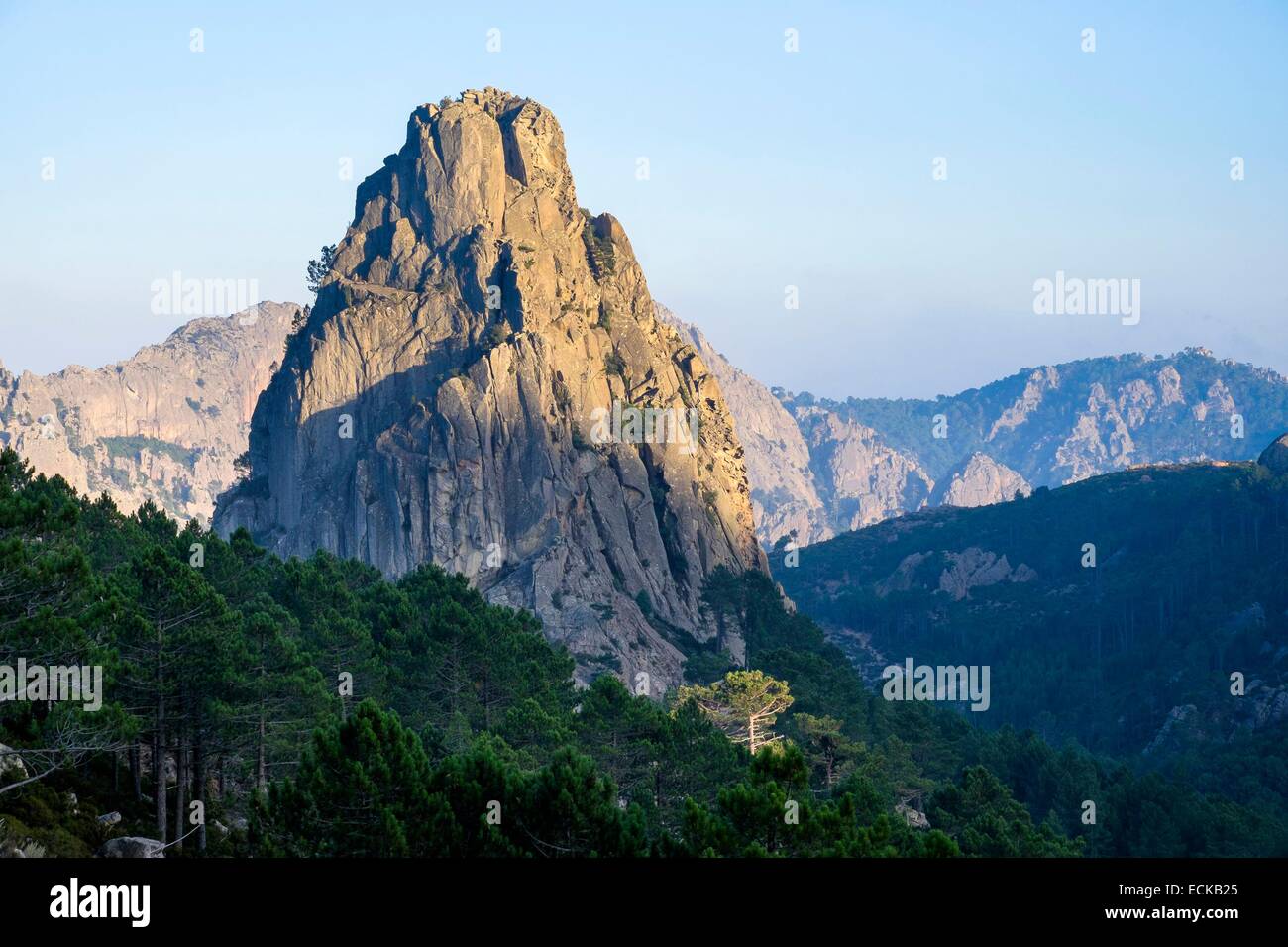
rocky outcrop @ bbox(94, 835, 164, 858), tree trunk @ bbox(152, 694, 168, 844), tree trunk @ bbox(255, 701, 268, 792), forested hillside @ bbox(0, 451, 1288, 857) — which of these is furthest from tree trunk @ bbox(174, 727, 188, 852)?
rocky outcrop @ bbox(94, 835, 164, 858)

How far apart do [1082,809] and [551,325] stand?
74.6 m

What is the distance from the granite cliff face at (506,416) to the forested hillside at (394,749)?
33.3 meters

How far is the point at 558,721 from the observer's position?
68938mm

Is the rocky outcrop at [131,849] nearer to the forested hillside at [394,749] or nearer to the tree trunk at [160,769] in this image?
the forested hillside at [394,749]

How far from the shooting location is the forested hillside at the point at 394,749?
43.0m

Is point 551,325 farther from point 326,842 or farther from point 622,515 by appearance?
point 326,842

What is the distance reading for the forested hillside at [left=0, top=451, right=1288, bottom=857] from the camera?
141 feet

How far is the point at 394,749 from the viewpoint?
43.6 metres

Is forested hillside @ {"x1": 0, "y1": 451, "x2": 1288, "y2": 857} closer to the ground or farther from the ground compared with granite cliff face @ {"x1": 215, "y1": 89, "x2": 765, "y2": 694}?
closer to the ground

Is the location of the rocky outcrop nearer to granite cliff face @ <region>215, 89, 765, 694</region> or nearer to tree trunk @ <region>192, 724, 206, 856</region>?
tree trunk @ <region>192, 724, 206, 856</region>

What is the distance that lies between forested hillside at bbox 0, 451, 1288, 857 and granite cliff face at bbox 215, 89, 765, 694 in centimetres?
3326

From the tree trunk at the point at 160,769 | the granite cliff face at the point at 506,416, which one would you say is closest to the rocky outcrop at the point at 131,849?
the tree trunk at the point at 160,769

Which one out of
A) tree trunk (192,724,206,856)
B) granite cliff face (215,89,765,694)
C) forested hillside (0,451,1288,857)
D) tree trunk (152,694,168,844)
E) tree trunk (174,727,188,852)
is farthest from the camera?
granite cliff face (215,89,765,694)
